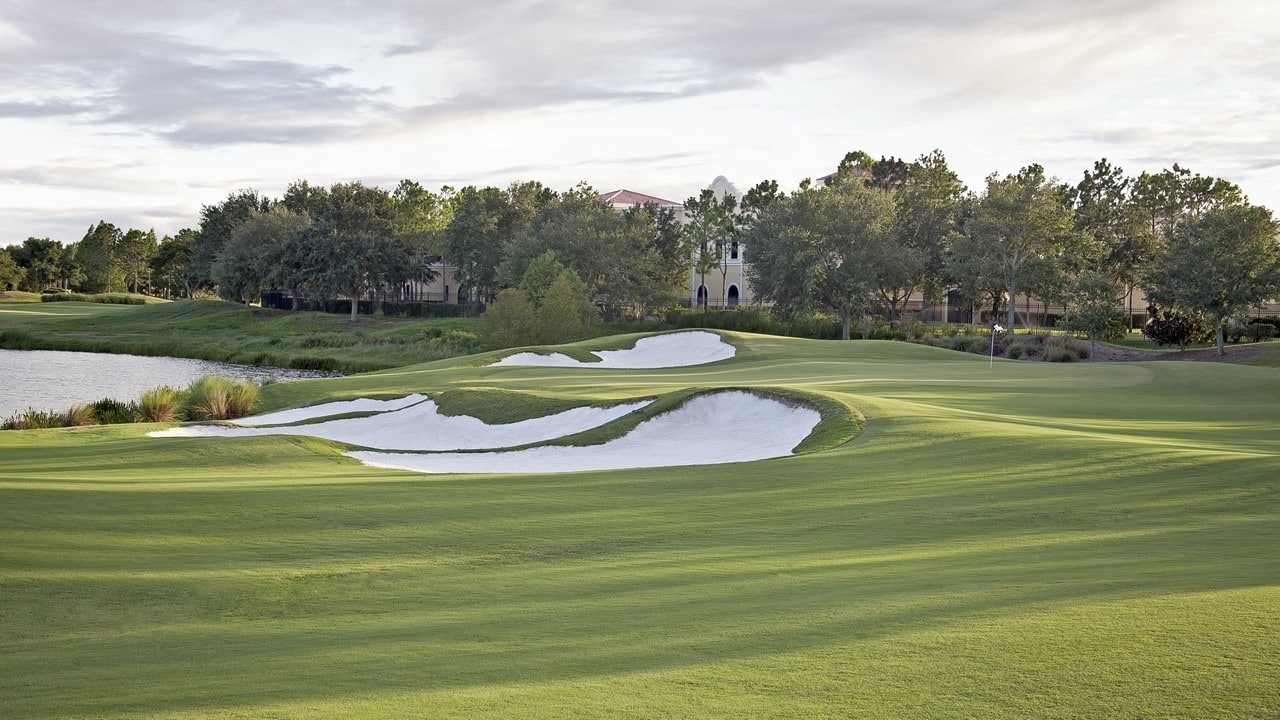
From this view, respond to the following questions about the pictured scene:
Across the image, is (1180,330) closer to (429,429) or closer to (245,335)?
(429,429)

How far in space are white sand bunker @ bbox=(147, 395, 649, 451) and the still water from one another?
16.7 m

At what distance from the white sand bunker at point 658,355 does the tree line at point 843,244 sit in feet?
53.1

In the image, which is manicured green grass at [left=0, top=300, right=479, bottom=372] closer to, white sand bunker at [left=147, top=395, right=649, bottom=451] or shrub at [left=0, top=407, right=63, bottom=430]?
shrub at [left=0, top=407, right=63, bottom=430]

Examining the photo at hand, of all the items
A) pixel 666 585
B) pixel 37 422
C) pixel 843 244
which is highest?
pixel 843 244

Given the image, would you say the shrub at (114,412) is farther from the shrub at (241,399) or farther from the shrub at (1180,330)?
the shrub at (1180,330)

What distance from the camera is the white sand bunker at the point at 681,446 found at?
1756cm

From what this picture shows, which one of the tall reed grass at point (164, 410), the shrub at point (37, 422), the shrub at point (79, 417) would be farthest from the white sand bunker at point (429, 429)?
the shrub at point (37, 422)

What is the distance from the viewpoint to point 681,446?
18781mm

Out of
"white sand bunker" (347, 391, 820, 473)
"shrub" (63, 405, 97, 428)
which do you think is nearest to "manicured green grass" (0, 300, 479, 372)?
"shrub" (63, 405, 97, 428)

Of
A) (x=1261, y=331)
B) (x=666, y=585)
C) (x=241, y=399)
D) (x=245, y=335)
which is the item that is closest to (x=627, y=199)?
(x=245, y=335)

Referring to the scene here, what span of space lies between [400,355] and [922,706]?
60917mm

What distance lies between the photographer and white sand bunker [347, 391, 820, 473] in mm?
17562

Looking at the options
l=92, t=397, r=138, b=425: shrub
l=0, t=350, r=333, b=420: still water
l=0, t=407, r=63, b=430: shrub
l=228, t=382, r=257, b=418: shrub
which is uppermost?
l=228, t=382, r=257, b=418: shrub

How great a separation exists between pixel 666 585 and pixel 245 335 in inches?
3014
